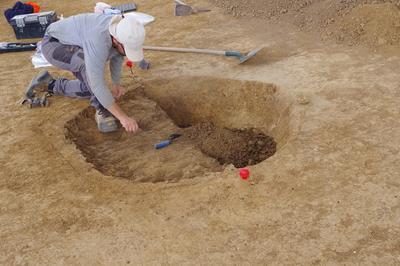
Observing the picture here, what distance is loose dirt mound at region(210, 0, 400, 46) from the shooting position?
5613mm

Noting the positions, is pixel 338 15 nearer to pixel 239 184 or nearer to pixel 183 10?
pixel 183 10

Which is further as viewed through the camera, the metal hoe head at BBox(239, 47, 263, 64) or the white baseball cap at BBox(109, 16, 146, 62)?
the metal hoe head at BBox(239, 47, 263, 64)

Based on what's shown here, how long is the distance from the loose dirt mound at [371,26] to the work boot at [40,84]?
134 inches

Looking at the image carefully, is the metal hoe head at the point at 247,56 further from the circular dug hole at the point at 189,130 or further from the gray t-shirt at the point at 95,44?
the gray t-shirt at the point at 95,44

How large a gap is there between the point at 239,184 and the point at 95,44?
5.41 ft

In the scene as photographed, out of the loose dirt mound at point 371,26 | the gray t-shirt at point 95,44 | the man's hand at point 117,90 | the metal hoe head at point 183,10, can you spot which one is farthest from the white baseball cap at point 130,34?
the metal hoe head at point 183,10

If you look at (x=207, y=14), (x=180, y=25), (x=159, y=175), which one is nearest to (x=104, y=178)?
(x=159, y=175)

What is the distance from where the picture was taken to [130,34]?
3695mm

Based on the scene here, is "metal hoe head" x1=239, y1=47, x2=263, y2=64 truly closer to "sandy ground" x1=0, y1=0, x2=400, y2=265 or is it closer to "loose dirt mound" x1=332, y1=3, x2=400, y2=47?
"sandy ground" x1=0, y1=0, x2=400, y2=265

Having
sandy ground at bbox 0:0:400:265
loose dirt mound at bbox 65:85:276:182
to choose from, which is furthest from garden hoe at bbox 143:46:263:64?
loose dirt mound at bbox 65:85:276:182

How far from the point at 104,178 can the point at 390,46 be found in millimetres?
3619

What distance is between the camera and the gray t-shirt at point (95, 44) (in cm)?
389

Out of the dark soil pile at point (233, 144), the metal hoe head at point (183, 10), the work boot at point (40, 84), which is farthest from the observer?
the metal hoe head at point (183, 10)

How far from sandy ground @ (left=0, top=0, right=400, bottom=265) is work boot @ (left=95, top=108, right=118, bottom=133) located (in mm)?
276
